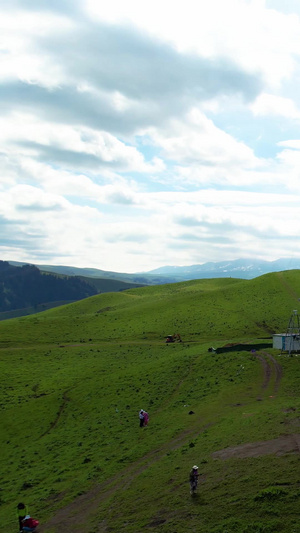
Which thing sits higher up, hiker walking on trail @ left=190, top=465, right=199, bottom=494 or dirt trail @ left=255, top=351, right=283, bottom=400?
dirt trail @ left=255, top=351, right=283, bottom=400

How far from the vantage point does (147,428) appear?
149 feet

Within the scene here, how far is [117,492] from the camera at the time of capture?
102 ft

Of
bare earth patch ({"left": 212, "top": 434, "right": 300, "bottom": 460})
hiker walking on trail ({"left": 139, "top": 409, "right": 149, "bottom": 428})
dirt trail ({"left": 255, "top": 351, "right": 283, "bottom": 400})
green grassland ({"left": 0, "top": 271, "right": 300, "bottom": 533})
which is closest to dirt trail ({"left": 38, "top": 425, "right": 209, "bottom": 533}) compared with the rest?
green grassland ({"left": 0, "top": 271, "right": 300, "bottom": 533})

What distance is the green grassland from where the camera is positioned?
25094 millimetres

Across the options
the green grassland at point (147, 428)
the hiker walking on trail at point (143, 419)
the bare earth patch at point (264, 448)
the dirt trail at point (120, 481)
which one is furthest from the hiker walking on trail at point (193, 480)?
the hiker walking on trail at point (143, 419)

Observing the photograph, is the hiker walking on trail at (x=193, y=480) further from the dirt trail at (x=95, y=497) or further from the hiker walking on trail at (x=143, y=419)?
the hiker walking on trail at (x=143, y=419)

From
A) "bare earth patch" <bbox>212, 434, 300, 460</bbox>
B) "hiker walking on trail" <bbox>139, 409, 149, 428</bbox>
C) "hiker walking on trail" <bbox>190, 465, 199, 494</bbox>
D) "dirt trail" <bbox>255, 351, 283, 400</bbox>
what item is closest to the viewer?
"hiker walking on trail" <bbox>190, 465, 199, 494</bbox>

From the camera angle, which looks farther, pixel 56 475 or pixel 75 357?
pixel 75 357

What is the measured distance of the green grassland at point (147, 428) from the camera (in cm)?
2509

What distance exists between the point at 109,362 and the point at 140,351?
9019mm

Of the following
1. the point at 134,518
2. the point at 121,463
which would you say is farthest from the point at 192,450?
the point at 134,518

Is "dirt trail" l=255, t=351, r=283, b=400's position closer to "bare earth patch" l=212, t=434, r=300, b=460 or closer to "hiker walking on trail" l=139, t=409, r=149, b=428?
"hiker walking on trail" l=139, t=409, r=149, b=428

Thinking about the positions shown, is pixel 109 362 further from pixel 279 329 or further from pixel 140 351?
pixel 279 329

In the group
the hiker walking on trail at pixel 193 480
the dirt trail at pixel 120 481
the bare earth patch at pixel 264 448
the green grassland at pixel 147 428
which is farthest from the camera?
the bare earth patch at pixel 264 448
